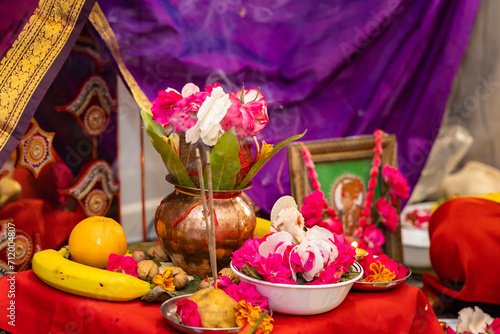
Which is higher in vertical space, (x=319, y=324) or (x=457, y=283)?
(x=319, y=324)

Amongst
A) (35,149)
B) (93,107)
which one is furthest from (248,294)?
(93,107)

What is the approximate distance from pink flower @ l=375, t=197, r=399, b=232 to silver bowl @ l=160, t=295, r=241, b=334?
1227mm

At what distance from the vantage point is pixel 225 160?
4.25 feet

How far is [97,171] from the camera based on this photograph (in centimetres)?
190

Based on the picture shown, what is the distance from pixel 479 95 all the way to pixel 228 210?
251 centimetres

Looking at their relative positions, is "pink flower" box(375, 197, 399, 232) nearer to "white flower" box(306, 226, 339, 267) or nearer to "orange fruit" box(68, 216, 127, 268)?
"white flower" box(306, 226, 339, 267)

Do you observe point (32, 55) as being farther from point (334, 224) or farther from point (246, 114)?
point (334, 224)

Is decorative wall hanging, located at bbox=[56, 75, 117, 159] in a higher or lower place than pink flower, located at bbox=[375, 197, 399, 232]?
higher

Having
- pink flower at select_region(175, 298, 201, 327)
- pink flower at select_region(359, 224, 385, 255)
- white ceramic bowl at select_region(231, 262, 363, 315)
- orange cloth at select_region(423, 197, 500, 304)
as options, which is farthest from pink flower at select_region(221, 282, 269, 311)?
orange cloth at select_region(423, 197, 500, 304)

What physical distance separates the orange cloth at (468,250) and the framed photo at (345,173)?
7.4 inches

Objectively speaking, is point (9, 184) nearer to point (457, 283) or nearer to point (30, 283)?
point (30, 283)

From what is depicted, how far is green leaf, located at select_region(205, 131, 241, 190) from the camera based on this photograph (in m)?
1.27

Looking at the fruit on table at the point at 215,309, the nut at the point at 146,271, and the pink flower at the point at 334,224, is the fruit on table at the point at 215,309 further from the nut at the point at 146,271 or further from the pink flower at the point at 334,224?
the pink flower at the point at 334,224

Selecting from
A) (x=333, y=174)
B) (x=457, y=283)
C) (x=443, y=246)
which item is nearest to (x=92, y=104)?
(x=333, y=174)
